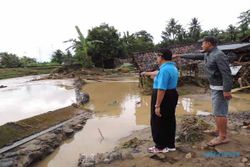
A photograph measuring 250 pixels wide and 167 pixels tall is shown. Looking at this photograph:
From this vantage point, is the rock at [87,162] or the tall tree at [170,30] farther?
the tall tree at [170,30]

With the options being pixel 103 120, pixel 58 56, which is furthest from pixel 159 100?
pixel 58 56

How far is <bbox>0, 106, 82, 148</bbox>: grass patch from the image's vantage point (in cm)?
668

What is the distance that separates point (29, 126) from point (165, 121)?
4573 millimetres

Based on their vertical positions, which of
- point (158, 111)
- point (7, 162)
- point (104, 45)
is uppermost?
point (104, 45)

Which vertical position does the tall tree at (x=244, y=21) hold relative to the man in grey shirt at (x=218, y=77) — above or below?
above

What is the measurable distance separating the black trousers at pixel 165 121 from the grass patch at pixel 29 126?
3664 mm

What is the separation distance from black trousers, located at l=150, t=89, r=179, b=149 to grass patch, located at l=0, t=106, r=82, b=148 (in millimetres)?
3664

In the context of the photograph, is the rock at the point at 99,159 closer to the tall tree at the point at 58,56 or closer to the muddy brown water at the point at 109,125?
the muddy brown water at the point at 109,125

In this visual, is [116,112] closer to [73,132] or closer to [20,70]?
[73,132]

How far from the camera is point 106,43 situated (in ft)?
128

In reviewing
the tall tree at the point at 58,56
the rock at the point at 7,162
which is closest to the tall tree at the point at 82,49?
the tall tree at the point at 58,56

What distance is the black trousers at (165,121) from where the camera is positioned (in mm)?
4474

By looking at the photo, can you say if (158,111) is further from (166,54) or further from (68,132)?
(68,132)

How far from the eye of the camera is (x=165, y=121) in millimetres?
4543
